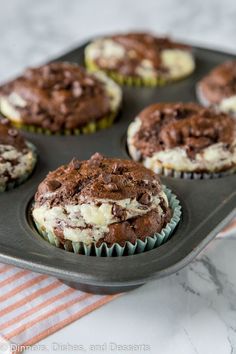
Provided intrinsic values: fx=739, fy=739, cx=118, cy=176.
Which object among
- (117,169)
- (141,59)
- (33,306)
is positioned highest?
(117,169)

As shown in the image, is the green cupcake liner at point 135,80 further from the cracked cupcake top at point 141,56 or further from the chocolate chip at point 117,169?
the chocolate chip at point 117,169

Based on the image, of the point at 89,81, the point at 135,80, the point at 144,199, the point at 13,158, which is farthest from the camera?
the point at 135,80

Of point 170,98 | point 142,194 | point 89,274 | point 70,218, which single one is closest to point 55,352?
point 89,274

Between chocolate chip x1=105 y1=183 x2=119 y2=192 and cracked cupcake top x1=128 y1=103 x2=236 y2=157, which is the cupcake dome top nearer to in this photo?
chocolate chip x1=105 y1=183 x2=119 y2=192

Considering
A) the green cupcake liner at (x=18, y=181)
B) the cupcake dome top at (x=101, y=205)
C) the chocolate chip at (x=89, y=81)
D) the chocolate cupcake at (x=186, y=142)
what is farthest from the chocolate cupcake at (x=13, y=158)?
the chocolate chip at (x=89, y=81)

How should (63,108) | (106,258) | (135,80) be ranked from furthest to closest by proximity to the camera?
(135,80) → (63,108) → (106,258)

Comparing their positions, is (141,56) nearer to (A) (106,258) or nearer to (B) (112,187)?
(B) (112,187)

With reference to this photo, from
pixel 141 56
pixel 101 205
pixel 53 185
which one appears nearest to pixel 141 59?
pixel 141 56
